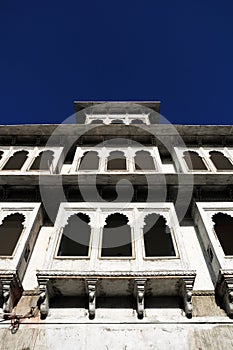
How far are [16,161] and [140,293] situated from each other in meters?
8.17

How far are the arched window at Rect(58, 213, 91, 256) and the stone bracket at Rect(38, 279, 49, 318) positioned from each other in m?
1.17

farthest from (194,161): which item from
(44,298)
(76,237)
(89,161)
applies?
(44,298)

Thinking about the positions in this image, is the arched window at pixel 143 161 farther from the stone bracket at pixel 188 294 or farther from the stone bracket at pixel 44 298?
the stone bracket at pixel 44 298

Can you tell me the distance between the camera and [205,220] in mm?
10016

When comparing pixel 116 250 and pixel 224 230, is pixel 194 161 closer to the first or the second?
pixel 224 230

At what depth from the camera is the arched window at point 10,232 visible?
9.05 metres

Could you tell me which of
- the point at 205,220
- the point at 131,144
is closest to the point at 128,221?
the point at 205,220

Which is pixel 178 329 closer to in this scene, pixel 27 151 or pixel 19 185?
pixel 19 185

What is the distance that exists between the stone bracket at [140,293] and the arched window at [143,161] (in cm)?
588

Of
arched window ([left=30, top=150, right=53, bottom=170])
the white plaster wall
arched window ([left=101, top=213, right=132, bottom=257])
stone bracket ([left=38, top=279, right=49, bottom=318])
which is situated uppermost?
arched window ([left=30, top=150, right=53, bottom=170])

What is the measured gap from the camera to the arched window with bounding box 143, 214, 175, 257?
9195 millimetres

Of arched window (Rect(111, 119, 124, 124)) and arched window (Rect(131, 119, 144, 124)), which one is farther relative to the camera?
arched window (Rect(111, 119, 124, 124))

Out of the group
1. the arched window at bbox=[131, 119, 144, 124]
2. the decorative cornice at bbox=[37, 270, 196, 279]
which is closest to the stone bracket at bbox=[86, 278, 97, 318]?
the decorative cornice at bbox=[37, 270, 196, 279]

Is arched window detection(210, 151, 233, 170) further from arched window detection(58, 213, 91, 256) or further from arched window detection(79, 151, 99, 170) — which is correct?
arched window detection(58, 213, 91, 256)
